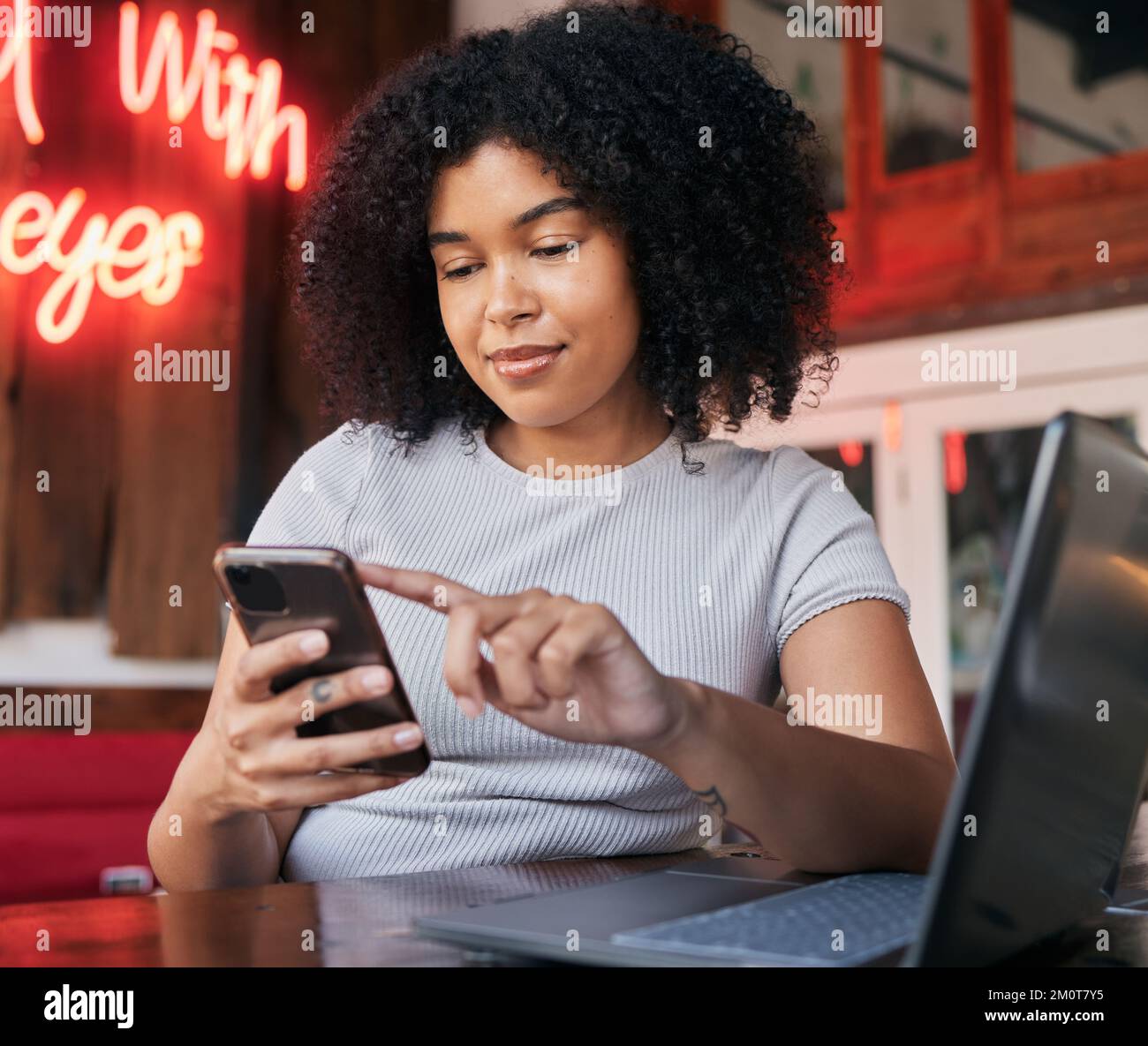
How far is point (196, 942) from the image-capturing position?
0.65m

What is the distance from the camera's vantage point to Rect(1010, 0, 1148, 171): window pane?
119 inches

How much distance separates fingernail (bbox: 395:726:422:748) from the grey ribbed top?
243mm

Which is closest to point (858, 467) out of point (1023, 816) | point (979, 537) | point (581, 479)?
point (979, 537)

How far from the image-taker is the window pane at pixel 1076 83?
3.03 meters

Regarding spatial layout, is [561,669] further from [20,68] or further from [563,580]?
[20,68]

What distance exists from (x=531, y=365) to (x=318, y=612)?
0.47 m

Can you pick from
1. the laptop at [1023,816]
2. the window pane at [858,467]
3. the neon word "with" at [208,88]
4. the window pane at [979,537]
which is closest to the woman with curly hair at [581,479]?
the laptop at [1023,816]

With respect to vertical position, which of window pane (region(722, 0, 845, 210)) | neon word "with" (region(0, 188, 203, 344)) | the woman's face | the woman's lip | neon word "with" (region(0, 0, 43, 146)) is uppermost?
window pane (region(722, 0, 845, 210))

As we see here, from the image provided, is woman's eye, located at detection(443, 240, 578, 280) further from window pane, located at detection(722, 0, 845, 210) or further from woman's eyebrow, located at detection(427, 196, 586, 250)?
window pane, located at detection(722, 0, 845, 210)

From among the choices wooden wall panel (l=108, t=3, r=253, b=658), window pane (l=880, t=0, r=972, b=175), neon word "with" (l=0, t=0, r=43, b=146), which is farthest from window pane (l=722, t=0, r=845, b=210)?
neon word "with" (l=0, t=0, r=43, b=146)

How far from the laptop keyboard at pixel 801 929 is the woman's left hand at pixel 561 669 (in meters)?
0.11

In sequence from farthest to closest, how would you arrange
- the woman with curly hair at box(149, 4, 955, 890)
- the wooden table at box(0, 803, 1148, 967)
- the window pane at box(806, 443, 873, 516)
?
the window pane at box(806, 443, 873, 516) < the woman with curly hair at box(149, 4, 955, 890) < the wooden table at box(0, 803, 1148, 967)

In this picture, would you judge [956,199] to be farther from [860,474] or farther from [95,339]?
[95,339]

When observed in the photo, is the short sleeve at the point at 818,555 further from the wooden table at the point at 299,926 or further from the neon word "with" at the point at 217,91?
the neon word "with" at the point at 217,91
